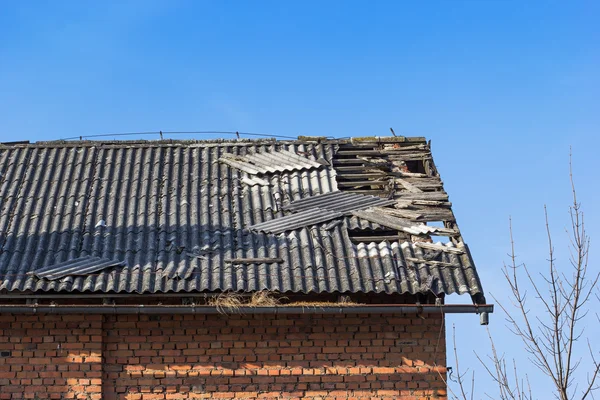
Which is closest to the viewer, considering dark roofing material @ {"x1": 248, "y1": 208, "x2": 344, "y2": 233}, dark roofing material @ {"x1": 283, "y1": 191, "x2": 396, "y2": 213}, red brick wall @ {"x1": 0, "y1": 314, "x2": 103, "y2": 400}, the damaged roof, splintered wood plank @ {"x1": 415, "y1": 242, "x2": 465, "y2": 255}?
red brick wall @ {"x1": 0, "y1": 314, "x2": 103, "y2": 400}

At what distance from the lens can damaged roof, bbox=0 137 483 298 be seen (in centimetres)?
995

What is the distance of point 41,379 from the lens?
9.83 metres

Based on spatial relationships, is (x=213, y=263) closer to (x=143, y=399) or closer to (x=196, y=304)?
(x=196, y=304)

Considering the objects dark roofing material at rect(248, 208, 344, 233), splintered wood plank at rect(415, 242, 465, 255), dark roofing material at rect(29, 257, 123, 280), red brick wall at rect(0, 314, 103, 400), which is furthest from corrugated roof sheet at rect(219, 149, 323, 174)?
red brick wall at rect(0, 314, 103, 400)

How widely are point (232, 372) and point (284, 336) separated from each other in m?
0.69

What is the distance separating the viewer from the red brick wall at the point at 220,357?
32.3ft

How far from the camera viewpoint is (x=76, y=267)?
32.9 feet

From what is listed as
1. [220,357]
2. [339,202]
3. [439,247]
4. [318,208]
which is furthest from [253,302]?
[339,202]

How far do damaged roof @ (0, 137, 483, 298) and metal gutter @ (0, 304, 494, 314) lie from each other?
0.21 m

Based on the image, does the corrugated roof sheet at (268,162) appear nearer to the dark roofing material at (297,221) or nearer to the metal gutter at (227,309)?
the dark roofing material at (297,221)

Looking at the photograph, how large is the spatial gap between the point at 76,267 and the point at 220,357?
6.15 ft

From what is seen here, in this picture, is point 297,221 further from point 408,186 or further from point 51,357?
point 51,357

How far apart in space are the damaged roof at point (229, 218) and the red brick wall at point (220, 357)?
48 cm

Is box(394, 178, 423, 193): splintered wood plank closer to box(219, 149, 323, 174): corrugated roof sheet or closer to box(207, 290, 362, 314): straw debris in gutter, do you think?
box(219, 149, 323, 174): corrugated roof sheet
